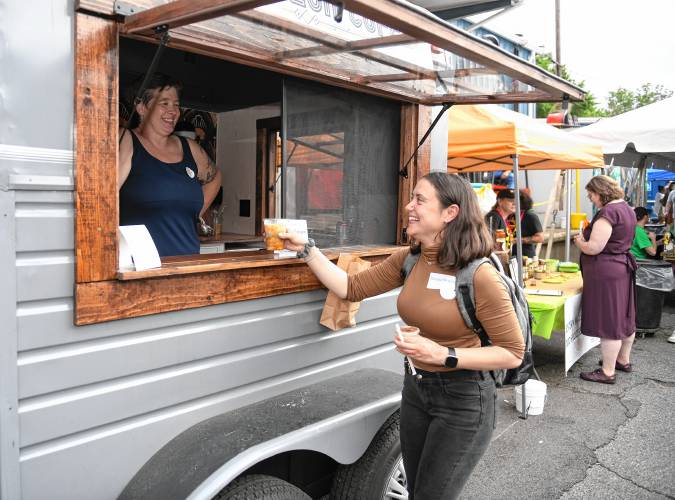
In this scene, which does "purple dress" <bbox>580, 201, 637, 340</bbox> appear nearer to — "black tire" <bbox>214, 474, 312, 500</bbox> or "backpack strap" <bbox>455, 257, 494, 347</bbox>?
"backpack strap" <bbox>455, 257, 494, 347</bbox>

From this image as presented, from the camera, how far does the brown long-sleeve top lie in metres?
2.16

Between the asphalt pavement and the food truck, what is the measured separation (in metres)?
1.42

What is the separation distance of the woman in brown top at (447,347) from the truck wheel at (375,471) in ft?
0.56

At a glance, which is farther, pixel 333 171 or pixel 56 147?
pixel 333 171

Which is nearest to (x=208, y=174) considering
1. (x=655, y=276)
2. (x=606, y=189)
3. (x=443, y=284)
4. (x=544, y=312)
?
(x=443, y=284)

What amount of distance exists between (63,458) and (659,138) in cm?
817

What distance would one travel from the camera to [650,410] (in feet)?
16.6

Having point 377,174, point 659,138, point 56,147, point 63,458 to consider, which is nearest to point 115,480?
point 63,458

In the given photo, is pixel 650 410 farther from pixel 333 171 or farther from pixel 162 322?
pixel 162 322

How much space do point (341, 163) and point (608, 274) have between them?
12.5 ft

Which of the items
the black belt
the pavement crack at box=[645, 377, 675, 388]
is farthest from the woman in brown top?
the pavement crack at box=[645, 377, 675, 388]

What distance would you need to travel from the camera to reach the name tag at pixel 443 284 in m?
2.23

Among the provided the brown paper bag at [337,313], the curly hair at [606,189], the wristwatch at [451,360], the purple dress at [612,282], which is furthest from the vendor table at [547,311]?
the wristwatch at [451,360]

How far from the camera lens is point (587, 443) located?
4.37 m
